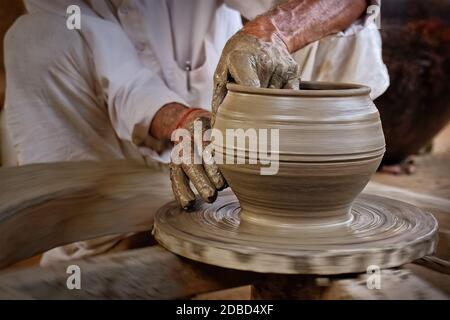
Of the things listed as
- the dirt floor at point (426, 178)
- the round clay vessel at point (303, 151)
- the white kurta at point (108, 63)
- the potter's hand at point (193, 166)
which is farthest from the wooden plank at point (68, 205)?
the dirt floor at point (426, 178)

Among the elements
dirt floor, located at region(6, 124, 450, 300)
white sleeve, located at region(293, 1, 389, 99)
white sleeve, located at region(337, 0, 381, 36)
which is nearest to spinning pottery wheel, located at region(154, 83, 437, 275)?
white sleeve, located at region(337, 0, 381, 36)

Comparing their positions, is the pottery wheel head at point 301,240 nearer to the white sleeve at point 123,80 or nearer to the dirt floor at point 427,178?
the white sleeve at point 123,80

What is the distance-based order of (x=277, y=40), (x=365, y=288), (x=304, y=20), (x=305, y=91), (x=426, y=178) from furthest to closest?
(x=426, y=178)
(x=304, y=20)
(x=277, y=40)
(x=305, y=91)
(x=365, y=288)

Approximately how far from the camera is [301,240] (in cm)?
94

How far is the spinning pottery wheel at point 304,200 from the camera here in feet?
2.92

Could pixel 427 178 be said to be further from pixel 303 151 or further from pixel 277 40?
pixel 303 151

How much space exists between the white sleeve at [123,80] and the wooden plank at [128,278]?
2.04ft

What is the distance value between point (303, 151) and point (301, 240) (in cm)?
13

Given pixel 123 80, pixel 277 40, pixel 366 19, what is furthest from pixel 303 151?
pixel 123 80

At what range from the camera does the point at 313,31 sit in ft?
4.52

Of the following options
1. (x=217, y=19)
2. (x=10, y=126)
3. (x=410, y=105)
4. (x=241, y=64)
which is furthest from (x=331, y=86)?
(x=410, y=105)

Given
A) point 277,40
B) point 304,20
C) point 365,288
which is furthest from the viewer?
point 304,20

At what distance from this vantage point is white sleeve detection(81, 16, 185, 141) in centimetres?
154

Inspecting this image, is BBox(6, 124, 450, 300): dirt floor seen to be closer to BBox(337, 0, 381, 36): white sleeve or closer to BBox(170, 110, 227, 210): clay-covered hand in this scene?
BBox(337, 0, 381, 36): white sleeve
